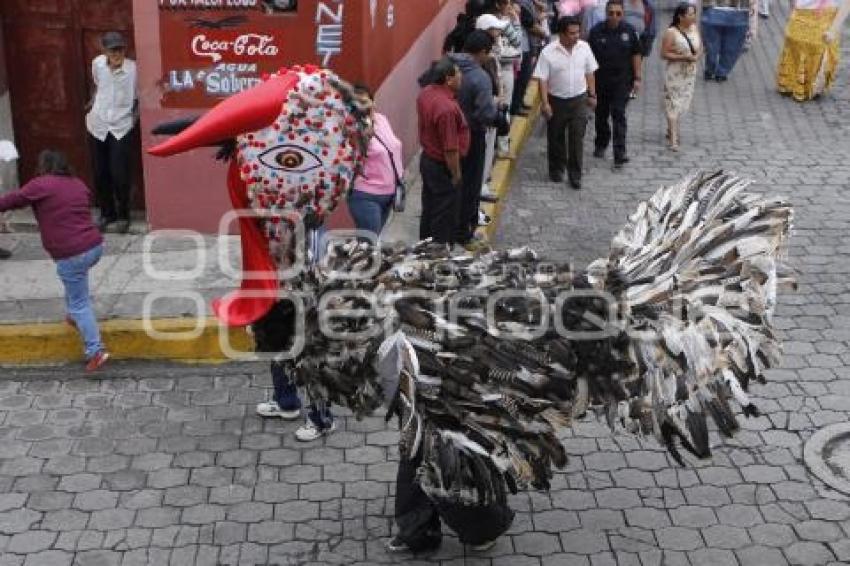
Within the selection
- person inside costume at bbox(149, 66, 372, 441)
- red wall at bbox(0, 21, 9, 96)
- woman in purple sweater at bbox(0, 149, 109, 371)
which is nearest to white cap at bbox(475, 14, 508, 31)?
red wall at bbox(0, 21, 9, 96)

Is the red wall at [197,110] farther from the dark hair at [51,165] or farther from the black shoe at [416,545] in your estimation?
the black shoe at [416,545]

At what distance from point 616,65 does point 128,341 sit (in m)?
5.26

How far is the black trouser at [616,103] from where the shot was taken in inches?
406

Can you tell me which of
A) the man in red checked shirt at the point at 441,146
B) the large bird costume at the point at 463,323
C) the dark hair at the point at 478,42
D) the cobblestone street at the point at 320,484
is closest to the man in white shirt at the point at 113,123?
the cobblestone street at the point at 320,484

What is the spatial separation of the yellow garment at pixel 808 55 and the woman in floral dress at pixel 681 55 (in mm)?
2565

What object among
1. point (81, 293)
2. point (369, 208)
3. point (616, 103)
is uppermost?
point (369, 208)

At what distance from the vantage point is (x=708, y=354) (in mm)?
4445

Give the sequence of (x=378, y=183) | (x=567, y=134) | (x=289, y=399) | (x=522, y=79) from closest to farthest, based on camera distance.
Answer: (x=289, y=399) < (x=378, y=183) < (x=567, y=134) < (x=522, y=79)

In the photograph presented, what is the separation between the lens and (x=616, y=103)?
34.0 feet

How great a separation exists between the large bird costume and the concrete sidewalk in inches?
97.9

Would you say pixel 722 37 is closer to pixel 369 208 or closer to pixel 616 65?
pixel 616 65

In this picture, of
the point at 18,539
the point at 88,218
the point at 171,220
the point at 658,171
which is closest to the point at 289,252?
the point at 18,539

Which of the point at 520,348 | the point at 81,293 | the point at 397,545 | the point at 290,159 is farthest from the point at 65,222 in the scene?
the point at 520,348

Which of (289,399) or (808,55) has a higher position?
(808,55)
